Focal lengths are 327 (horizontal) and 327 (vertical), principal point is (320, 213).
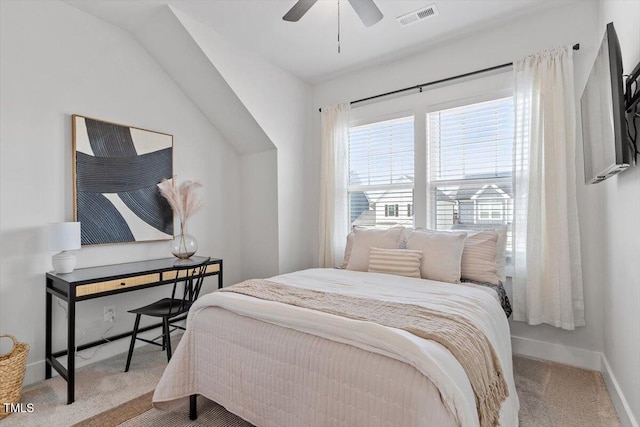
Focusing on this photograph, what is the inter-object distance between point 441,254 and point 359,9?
1.80 m

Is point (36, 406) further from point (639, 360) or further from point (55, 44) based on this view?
point (639, 360)

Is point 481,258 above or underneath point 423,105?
underneath

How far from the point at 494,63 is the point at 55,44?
3513 mm

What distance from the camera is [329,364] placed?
133 centimetres

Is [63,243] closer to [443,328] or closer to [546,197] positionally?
[443,328]

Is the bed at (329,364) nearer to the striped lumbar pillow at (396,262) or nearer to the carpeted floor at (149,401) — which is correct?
Answer: the carpeted floor at (149,401)

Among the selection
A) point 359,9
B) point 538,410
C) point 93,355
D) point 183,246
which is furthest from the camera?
point 183,246

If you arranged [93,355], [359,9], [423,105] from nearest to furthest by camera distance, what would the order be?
[359,9] → [93,355] → [423,105]

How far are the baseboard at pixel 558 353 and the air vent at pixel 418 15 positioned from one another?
2.75m

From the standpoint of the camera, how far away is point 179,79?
125 inches

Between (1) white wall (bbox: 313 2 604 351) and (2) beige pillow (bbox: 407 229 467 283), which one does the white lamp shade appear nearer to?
(2) beige pillow (bbox: 407 229 467 283)

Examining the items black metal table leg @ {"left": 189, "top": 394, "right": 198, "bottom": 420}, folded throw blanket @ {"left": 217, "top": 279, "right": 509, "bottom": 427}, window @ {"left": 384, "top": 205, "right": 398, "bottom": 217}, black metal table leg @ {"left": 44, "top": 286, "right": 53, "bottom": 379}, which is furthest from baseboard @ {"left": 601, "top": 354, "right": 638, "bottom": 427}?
black metal table leg @ {"left": 44, "top": 286, "right": 53, "bottom": 379}

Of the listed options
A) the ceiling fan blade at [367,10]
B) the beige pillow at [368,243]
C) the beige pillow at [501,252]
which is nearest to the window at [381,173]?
the beige pillow at [368,243]

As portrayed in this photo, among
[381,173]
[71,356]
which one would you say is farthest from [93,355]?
[381,173]
